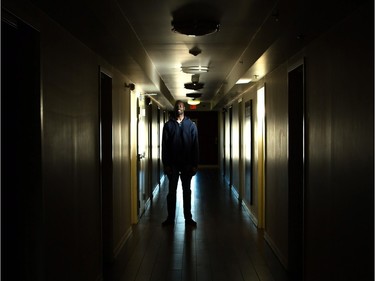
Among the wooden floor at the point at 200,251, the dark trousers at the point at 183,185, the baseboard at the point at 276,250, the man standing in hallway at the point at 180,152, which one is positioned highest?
the man standing in hallway at the point at 180,152

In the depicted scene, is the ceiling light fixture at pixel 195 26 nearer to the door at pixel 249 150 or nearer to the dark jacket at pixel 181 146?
the dark jacket at pixel 181 146

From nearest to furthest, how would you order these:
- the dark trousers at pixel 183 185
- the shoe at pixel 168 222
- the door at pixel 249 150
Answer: the dark trousers at pixel 183 185 → the shoe at pixel 168 222 → the door at pixel 249 150

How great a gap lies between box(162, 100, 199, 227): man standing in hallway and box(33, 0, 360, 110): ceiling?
848 mm

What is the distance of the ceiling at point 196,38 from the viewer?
2748mm

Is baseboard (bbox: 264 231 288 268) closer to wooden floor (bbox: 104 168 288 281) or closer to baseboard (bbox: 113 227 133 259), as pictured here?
wooden floor (bbox: 104 168 288 281)

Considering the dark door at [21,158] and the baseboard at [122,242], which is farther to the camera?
the baseboard at [122,242]

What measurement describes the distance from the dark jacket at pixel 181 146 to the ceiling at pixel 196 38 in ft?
2.95

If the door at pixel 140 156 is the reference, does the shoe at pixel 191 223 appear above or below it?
below

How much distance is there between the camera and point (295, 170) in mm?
4449

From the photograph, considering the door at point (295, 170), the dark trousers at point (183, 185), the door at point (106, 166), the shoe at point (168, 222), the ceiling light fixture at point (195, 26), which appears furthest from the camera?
the shoe at point (168, 222)

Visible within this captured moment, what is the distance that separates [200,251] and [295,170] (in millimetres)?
1643

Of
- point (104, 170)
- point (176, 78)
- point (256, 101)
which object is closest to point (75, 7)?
point (104, 170)

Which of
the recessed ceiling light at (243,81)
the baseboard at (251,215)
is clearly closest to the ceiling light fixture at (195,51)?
the recessed ceiling light at (243,81)

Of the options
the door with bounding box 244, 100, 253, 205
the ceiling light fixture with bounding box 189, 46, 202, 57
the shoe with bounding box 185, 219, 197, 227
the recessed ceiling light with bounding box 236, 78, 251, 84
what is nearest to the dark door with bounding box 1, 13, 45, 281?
the ceiling light fixture with bounding box 189, 46, 202, 57
